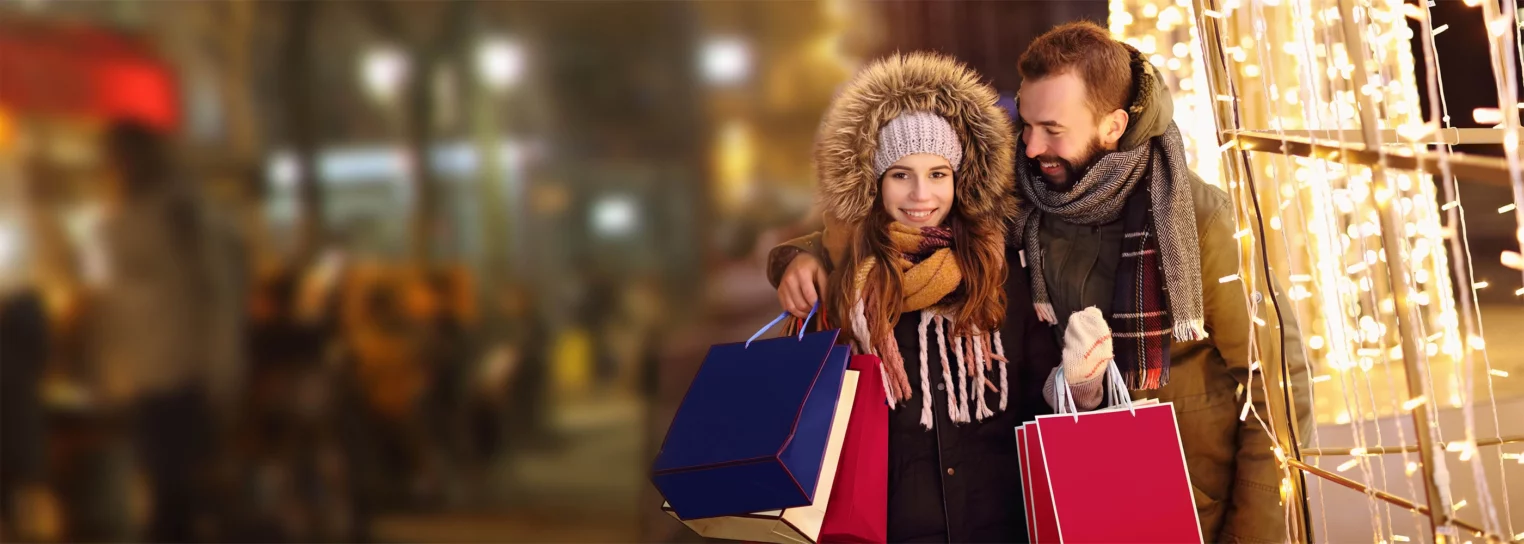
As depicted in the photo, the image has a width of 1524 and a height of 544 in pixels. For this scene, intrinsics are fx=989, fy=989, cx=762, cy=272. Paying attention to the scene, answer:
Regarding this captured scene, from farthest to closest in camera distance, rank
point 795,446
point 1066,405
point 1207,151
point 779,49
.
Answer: point 779,49
point 1207,151
point 1066,405
point 795,446

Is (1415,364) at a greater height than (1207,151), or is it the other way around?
(1207,151)

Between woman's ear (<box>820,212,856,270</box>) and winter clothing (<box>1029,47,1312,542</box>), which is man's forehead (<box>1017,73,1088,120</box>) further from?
woman's ear (<box>820,212,856,270</box>)

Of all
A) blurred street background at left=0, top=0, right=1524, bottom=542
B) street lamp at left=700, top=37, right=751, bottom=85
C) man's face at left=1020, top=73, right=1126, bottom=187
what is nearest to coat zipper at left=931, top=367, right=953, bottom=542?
man's face at left=1020, top=73, right=1126, bottom=187

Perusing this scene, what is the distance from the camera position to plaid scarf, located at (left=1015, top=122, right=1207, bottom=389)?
1207mm

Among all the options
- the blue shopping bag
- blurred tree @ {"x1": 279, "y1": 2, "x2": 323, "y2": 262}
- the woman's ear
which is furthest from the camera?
blurred tree @ {"x1": 279, "y1": 2, "x2": 323, "y2": 262}

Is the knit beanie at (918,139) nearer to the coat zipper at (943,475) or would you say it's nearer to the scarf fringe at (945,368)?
the scarf fringe at (945,368)

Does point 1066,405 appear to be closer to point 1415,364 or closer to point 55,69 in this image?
point 1415,364

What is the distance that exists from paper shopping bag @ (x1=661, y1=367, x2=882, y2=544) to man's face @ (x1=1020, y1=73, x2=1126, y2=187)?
399 mm

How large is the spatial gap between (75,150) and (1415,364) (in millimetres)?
3097

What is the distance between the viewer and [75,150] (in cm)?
271

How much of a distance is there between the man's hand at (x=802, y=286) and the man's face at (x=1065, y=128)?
0.32 m

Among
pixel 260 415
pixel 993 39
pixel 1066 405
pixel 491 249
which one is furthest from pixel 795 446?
pixel 260 415

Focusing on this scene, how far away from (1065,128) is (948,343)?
31 cm

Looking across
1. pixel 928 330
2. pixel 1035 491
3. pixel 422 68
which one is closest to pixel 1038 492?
pixel 1035 491
